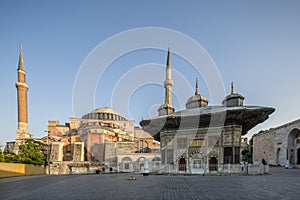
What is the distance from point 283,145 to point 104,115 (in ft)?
145

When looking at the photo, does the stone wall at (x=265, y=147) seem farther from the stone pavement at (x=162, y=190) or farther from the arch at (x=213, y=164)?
the stone pavement at (x=162, y=190)

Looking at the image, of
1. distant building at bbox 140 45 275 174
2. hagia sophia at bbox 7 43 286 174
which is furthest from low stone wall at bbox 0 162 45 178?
distant building at bbox 140 45 275 174

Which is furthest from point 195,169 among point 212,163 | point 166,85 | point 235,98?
point 166,85

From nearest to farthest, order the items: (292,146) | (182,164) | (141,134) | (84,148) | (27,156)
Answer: (182,164), (27,156), (292,146), (84,148), (141,134)

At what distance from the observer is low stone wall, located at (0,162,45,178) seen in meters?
17.5

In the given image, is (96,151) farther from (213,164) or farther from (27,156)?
(213,164)

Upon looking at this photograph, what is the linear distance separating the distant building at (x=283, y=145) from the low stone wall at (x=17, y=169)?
34977 mm

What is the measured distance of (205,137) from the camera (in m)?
18.9

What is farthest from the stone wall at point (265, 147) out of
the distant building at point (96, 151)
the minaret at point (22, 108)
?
the minaret at point (22, 108)

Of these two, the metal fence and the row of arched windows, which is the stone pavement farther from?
the row of arched windows

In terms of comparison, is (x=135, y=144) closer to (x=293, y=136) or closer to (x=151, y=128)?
(x=151, y=128)

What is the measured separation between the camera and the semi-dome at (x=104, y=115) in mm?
58919

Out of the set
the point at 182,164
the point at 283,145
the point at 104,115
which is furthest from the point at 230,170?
the point at 104,115

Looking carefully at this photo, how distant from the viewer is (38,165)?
84.9 feet
